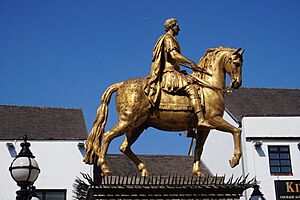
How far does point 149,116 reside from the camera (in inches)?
415

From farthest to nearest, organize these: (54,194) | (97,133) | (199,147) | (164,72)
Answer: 1. (54,194)
2. (199,147)
3. (164,72)
4. (97,133)

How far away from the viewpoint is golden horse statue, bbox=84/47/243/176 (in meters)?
10.4

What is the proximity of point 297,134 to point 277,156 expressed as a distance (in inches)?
64.0

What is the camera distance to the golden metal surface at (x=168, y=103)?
10.4m

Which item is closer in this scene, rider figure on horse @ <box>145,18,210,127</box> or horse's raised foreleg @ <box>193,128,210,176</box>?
rider figure on horse @ <box>145,18,210,127</box>

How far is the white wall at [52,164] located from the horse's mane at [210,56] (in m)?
18.2

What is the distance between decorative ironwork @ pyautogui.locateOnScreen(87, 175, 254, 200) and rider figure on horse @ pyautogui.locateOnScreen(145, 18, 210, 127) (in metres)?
1.16

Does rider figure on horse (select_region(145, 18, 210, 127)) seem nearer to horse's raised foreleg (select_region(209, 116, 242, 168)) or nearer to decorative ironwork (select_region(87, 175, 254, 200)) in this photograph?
horse's raised foreleg (select_region(209, 116, 242, 168))

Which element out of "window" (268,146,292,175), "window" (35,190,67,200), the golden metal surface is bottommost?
the golden metal surface

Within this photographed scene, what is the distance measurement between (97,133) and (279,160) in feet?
71.8

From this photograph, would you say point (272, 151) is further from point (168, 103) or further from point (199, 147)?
point (168, 103)

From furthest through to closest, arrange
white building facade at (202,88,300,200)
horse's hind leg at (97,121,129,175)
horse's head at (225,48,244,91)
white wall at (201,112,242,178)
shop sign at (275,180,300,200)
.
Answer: white wall at (201,112,242,178) → white building facade at (202,88,300,200) → shop sign at (275,180,300,200) → horse's head at (225,48,244,91) → horse's hind leg at (97,121,129,175)

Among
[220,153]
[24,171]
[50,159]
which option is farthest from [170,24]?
[220,153]

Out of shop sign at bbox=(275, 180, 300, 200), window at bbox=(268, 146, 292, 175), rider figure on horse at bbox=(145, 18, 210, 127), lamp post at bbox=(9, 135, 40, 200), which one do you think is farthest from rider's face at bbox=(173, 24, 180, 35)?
window at bbox=(268, 146, 292, 175)
